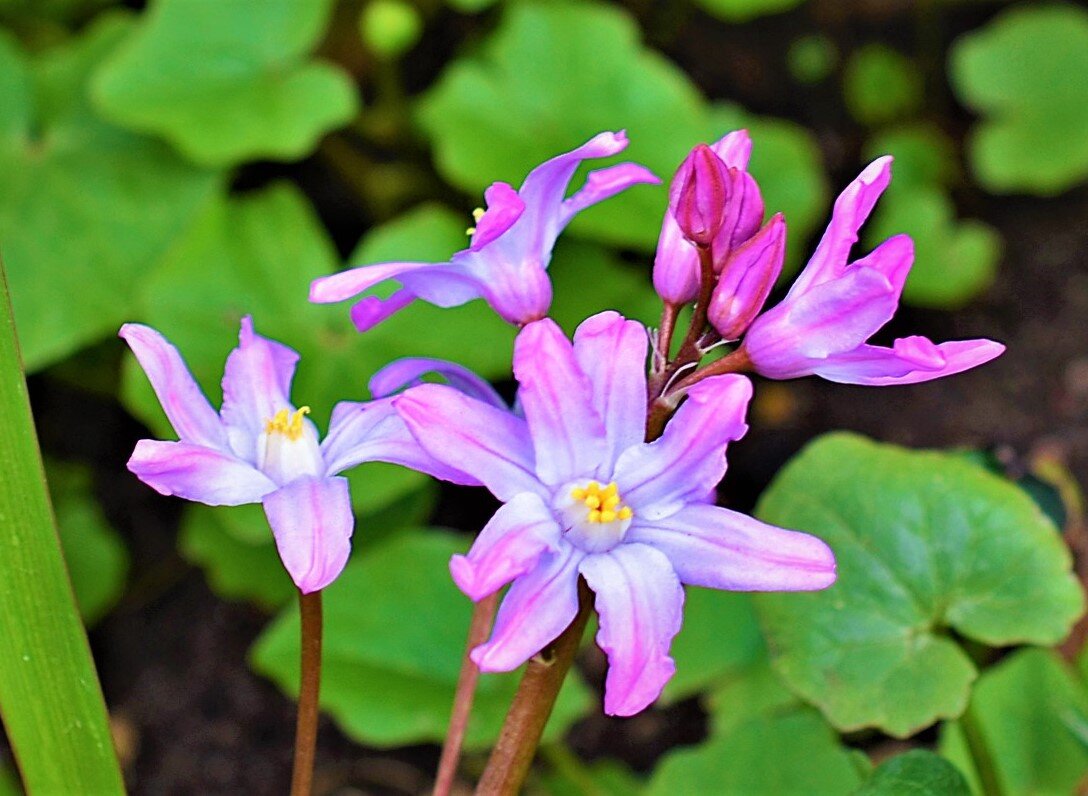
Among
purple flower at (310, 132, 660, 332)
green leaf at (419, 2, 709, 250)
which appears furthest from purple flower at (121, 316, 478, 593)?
green leaf at (419, 2, 709, 250)

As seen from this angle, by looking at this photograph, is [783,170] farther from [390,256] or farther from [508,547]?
[508,547]

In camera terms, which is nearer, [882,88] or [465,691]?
[465,691]

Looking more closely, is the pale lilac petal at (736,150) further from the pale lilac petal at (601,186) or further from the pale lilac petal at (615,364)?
the pale lilac petal at (615,364)

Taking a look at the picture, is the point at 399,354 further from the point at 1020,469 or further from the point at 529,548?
the point at 529,548

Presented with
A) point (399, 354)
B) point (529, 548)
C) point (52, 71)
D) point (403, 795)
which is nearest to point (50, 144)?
point (52, 71)

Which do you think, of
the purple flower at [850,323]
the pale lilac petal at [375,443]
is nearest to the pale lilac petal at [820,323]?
the purple flower at [850,323]

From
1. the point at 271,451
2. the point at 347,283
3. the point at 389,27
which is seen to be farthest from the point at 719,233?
the point at 389,27
